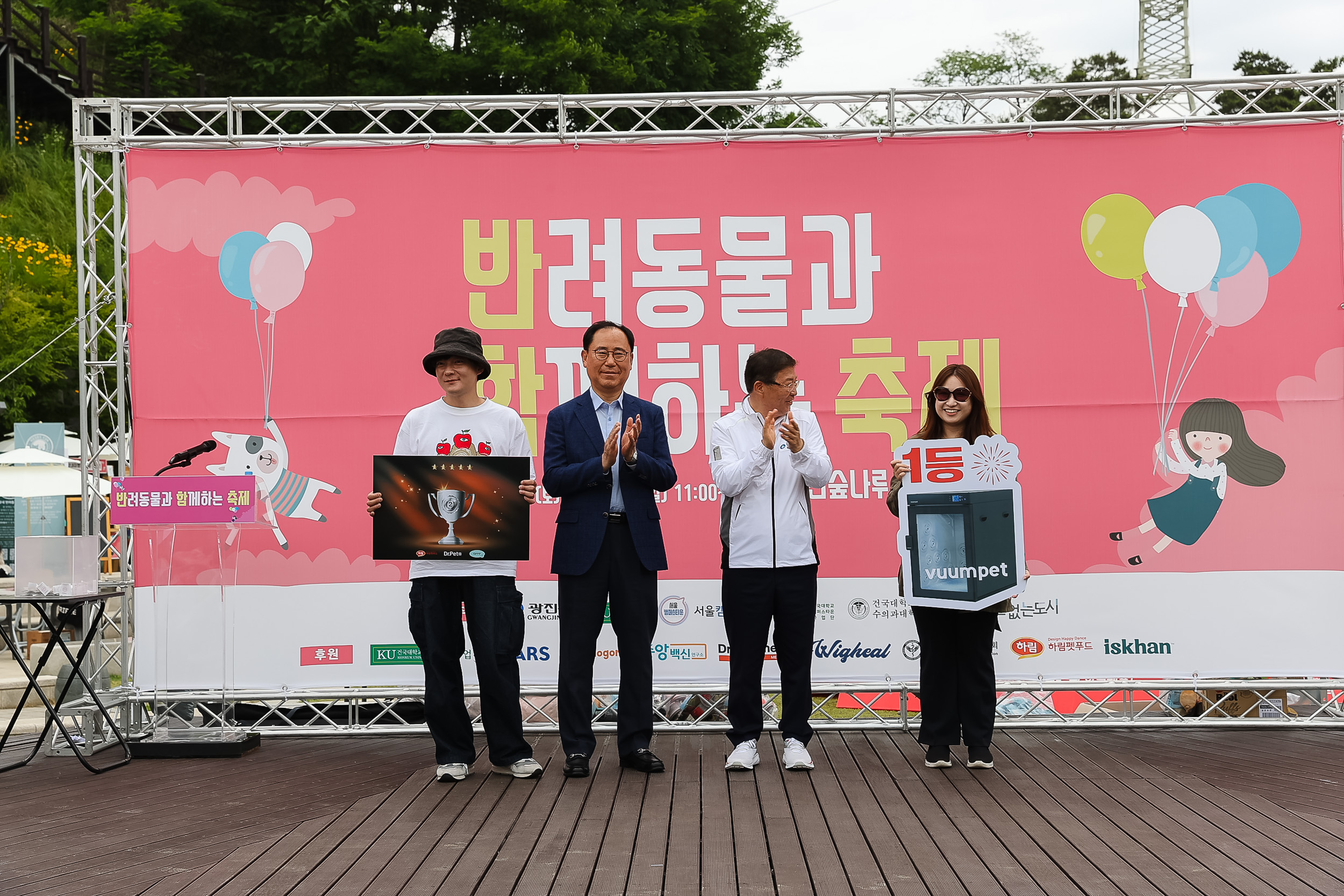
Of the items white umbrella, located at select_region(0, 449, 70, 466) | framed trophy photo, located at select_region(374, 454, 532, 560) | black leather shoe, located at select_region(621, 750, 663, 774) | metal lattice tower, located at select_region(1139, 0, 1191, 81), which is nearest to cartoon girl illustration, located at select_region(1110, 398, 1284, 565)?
black leather shoe, located at select_region(621, 750, 663, 774)

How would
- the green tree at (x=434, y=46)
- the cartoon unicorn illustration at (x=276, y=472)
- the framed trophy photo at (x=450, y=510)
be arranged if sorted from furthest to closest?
the green tree at (x=434, y=46) → the cartoon unicorn illustration at (x=276, y=472) → the framed trophy photo at (x=450, y=510)

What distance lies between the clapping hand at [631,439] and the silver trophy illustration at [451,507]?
24.6 inches

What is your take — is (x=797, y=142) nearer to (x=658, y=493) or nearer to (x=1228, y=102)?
(x=658, y=493)

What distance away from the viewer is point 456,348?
401cm

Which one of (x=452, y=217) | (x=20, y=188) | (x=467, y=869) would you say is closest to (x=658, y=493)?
(x=452, y=217)

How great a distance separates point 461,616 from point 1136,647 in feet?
10.1

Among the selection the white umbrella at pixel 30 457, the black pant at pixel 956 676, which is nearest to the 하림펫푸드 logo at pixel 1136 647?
the black pant at pixel 956 676

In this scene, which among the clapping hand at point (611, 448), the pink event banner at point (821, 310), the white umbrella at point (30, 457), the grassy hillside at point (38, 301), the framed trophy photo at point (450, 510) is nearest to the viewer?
the clapping hand at point (611, 448)

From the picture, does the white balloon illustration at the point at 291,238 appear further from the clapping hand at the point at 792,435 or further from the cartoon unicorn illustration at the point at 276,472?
the clapping hand at the point at 792,435

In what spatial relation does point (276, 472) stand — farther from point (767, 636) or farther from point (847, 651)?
point (847, 651)

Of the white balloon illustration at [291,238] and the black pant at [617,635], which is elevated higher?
the white balloon illustration at [291,238]

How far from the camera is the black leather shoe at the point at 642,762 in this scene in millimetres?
4094

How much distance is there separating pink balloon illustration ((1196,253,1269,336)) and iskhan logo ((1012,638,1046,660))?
1.66 meters

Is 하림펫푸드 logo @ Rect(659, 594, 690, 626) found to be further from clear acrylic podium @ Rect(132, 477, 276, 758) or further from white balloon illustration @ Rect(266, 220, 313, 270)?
white balloon illustration @ Rect(266, 220, 313, 270)
